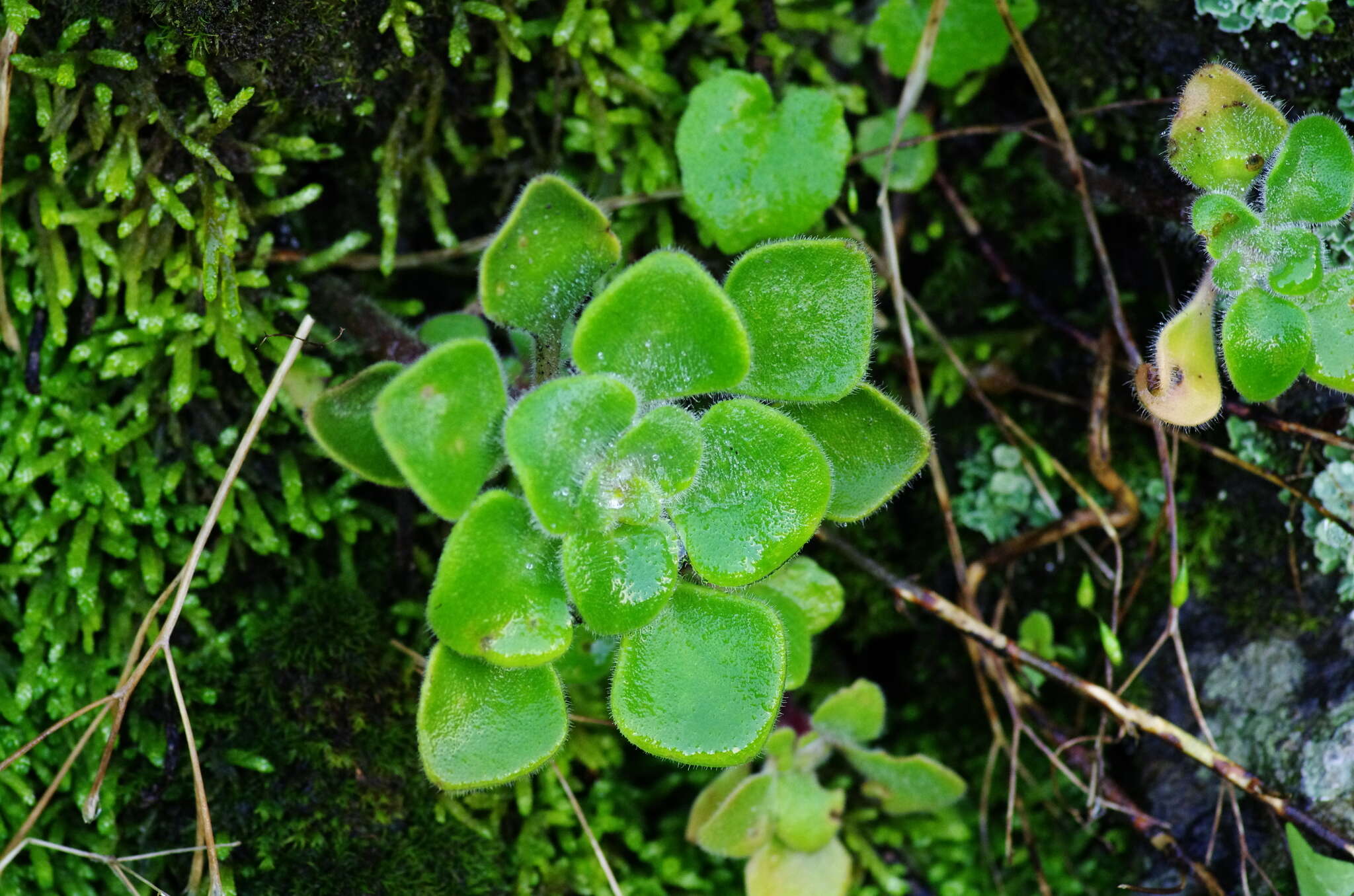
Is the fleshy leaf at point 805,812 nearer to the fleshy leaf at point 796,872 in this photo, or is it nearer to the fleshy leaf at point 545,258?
the fleshy leaf at point 796,872

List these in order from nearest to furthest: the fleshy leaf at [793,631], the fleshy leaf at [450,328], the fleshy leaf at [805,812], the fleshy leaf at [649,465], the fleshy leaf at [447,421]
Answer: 1. the fleshy leaf at [447,421]
2. the fleshy leaf at [649,465]
3. the fleshy leaf at [793,631]
4. the fleshy leaf at [450,328]
5. the fleshy leaf at [805,812]

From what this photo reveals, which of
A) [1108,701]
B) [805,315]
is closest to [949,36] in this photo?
[805,315]

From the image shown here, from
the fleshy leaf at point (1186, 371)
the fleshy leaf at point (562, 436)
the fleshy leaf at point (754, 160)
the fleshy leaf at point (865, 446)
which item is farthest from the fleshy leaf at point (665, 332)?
the fleshy leaf at point (1186, 371)

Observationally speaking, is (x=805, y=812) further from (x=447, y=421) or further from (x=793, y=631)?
(x=447, y=421)

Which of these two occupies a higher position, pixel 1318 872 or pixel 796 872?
pixel 1318 872

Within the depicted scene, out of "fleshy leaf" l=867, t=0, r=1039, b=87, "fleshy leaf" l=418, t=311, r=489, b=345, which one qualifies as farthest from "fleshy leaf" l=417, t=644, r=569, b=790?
"fleshy leaf" l=867, t=0, r=1039, b=87

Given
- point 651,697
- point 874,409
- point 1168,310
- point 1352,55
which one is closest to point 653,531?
point 651,697

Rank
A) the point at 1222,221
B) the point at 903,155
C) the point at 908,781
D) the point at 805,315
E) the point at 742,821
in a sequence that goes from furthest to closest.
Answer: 1. the point at 903,155
2. the point at 908,781
3. the point at 742,821
4. the point at 1222,221
5. the point at 805,315
